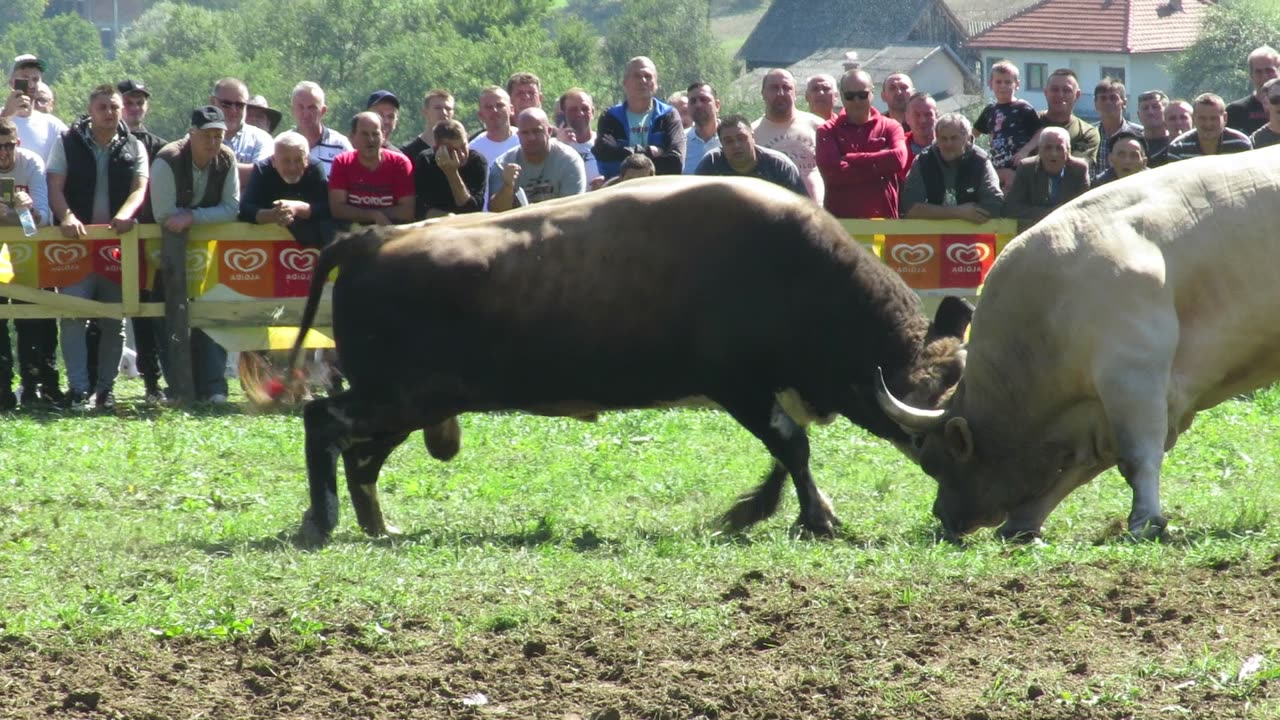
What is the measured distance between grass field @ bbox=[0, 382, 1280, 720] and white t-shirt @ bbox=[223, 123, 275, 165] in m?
4.27

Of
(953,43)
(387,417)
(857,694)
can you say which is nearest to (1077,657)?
(857,694)

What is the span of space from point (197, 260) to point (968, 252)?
556cm

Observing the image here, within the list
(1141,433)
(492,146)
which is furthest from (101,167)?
(1141,433)

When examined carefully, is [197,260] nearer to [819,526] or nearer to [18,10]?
[819,526]

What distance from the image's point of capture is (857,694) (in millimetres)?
5754

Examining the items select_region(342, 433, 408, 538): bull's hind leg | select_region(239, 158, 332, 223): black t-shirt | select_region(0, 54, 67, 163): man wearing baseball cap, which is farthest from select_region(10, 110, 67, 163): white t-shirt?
select_region(342, 433, 408, 538): bull's hind leg

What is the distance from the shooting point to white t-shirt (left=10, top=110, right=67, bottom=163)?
44.1 feet

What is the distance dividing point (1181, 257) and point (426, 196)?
5960mm

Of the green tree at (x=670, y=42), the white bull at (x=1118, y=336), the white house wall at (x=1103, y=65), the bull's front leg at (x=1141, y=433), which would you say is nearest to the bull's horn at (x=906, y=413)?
the white bull at (x=1118, y=336)

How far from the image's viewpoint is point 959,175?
1329 cm

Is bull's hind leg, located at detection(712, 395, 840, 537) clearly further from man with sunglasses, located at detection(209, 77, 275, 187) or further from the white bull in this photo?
man with sunglasses, located at detection(209, 77, 275, 187)

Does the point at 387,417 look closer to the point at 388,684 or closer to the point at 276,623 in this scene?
the point at 276,623

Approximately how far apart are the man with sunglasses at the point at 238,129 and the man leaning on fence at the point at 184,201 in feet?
2.63

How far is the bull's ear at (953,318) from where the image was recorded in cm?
877
